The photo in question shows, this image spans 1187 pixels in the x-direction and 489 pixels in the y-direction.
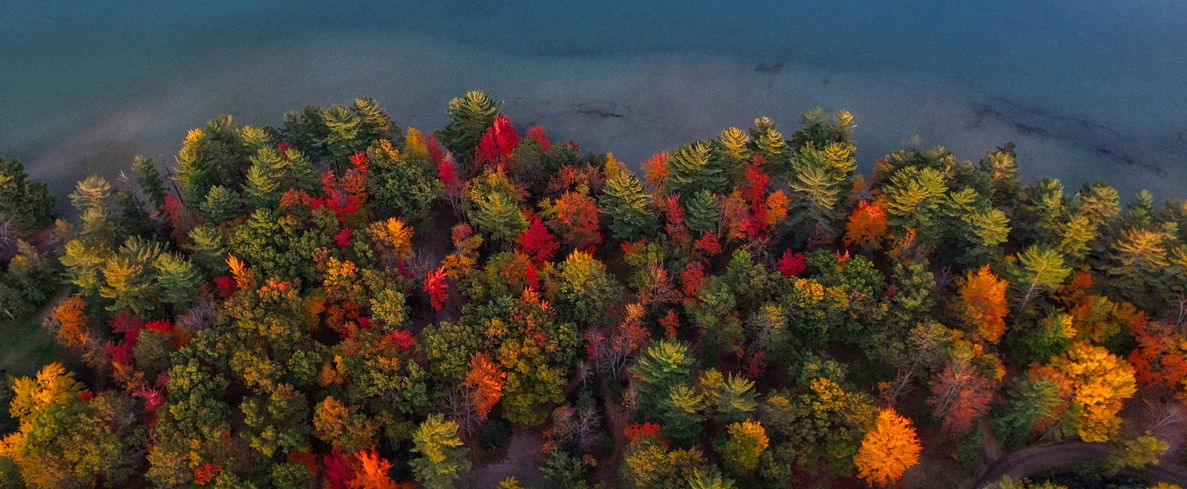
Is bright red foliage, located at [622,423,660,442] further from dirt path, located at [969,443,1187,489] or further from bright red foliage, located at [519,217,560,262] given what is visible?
dirt path, located at [969,443,1187,489]

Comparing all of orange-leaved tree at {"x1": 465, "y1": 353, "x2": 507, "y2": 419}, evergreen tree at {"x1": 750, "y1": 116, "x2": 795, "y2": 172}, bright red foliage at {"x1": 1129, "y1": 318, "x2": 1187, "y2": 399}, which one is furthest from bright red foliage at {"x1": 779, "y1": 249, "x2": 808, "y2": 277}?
bright red foliage at {"x1": 1129, "y1": 318, "x2": 1187, "y2": 399}

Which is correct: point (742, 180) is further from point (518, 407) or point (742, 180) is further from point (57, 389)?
point (57, 389)

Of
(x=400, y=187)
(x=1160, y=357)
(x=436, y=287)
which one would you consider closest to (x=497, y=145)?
(x=400, y=187)

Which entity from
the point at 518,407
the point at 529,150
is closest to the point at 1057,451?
the point at 518,407

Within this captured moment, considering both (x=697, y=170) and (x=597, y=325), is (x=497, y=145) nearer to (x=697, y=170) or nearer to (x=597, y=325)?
(x=697, y=170)

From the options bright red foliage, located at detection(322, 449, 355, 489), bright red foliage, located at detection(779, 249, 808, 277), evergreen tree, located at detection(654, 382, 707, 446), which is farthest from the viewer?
bright red foliage, located at detection(779, 249, 808, 277)

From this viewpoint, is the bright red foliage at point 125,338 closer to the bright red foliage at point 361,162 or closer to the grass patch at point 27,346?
the grass patch at point 27,346
